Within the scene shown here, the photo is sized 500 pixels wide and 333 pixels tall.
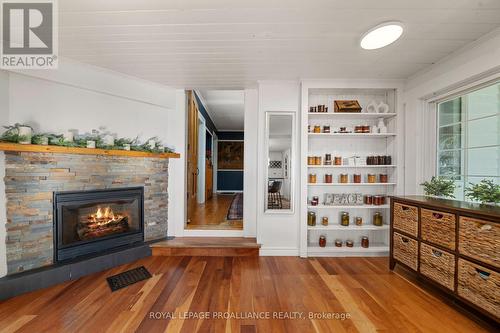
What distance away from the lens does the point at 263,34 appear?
1782 mm

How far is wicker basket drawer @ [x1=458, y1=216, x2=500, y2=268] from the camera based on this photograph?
4.80ft

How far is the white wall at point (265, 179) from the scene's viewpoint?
2771 millimetres

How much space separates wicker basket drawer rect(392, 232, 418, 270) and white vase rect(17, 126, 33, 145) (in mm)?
3946

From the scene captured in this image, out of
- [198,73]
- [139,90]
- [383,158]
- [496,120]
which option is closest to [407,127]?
[383,158]

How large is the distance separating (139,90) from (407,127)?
364 centimetres

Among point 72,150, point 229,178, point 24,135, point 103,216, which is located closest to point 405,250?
point 103,216

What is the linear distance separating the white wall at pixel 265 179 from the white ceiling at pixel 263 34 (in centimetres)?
25

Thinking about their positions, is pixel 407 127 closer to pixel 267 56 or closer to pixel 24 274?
pixel 267 56

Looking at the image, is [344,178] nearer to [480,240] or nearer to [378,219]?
[378,219]

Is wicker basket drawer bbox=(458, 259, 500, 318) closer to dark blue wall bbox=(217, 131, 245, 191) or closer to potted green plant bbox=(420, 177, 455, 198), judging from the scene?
potted green plant bbox=(420, 177, 455, 198)

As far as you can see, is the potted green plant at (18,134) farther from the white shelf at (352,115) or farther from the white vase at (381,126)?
the white vase at (381,126)

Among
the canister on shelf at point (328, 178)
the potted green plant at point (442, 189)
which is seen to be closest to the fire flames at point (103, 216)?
the canister on shelf at point (328, 178)

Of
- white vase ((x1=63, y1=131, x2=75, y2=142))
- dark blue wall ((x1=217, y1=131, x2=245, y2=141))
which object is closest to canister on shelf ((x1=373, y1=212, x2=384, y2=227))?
white vase ((x1=63, y1=131, x2=75, y2=142))

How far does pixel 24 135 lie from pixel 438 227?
394cm
